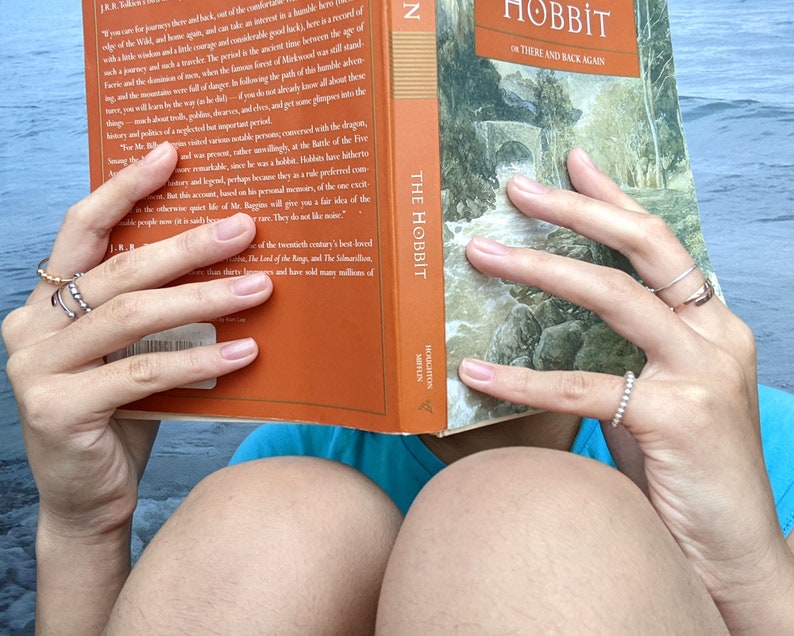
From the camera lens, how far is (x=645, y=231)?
25.6 inches

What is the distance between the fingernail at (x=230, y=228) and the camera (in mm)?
690

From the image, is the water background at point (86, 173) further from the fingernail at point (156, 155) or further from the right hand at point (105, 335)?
the fingernail at point (156, 155)

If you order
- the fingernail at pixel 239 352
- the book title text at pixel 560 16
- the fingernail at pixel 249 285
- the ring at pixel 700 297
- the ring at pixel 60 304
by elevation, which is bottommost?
the fingernail at pixel 239 352

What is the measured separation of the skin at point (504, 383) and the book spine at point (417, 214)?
0.10ft

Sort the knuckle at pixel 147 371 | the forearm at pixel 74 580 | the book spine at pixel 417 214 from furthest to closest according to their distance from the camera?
the forearm at pixel 74 580 → the knuckle at pixel 147 371 → the book spine at pixel 417 214

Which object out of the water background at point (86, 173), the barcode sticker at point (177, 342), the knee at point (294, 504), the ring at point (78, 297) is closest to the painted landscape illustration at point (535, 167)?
the knee at point (294, 504)

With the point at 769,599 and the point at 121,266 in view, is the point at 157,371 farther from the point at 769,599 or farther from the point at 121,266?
the point at 769,599

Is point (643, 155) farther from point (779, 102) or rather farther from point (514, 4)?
point (779, 102)

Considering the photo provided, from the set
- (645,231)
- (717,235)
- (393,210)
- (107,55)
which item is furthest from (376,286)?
(717,235)

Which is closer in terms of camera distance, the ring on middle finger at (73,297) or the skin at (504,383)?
the skin at (504,383)

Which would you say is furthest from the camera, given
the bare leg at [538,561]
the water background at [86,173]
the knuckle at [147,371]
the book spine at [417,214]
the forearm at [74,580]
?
the water background at [86,173]

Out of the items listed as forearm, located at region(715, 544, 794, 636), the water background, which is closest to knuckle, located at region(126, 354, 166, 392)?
forearm, located at region(715, 544, 794, 636)

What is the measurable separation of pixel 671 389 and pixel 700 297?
0.27 ft

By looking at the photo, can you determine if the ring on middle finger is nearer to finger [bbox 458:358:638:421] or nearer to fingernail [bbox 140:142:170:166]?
fingernail [bbox 140:142:170:166]
